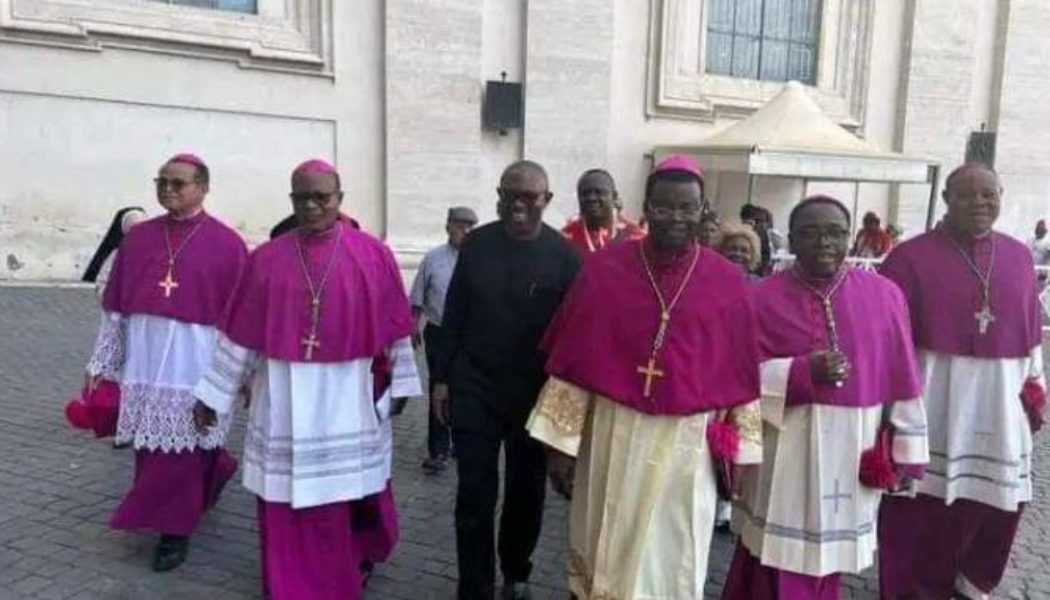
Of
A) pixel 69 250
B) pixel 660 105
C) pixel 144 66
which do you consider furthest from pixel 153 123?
pixel 660 105

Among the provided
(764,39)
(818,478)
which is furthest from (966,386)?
(764,39)

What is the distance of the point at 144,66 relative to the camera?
1217 centimetres

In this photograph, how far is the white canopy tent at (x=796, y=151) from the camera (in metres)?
12.8

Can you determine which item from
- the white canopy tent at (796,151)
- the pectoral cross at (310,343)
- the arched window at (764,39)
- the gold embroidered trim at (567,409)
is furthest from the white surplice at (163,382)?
the arched window at (764,39)

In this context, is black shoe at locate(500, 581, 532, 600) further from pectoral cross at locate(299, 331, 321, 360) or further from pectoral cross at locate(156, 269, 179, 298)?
pectoral cross at locate(156, 269, 179, 298)

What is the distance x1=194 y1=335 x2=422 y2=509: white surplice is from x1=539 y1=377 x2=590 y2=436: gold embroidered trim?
2.76ft

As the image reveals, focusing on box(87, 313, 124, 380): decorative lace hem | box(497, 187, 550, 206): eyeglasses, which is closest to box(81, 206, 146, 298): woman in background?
box(87, 313, 124, 380): decorative lace hem

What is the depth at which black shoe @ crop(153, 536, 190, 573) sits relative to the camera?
15.2ft

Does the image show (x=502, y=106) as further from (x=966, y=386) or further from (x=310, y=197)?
(x=966, y=386)

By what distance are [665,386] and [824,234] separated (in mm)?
843

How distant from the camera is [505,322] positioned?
3980 millimetres

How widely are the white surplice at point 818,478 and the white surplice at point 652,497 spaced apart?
0.19 meters

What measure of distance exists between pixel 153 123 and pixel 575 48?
6.37 metres

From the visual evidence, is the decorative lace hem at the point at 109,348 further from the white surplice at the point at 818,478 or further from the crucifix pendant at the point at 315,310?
the white surplice at the point at 818,478
